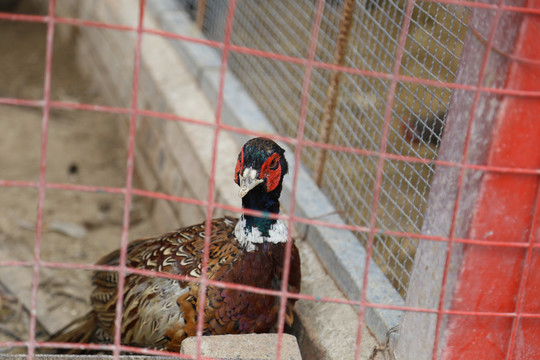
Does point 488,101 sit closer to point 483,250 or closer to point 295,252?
point 483,250

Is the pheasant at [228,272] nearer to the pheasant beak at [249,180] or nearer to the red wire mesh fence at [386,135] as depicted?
the pheasant beak at [249,180]

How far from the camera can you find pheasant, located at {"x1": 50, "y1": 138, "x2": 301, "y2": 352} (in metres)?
3.07

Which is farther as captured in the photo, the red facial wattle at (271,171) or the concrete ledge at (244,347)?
the red facial wattle at (271,171)

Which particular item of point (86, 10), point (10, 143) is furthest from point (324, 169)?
point (86, 10)

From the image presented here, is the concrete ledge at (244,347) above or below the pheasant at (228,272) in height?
below

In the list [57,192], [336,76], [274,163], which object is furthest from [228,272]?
[57,192]

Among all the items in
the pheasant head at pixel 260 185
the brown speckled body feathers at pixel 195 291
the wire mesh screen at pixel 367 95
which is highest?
the wire mesh screen at pixel 367 95

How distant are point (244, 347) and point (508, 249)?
1.09 m

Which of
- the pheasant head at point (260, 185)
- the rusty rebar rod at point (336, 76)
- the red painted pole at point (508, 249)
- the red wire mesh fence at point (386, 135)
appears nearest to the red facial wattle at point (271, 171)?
the pheasant head at point (260, 185)

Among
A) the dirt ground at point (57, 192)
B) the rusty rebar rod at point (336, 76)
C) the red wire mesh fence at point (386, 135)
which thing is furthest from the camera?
the dirt ground at point (57, 192)

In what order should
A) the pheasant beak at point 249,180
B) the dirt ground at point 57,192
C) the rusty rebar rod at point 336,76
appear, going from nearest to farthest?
the pheasant beak at point 249,180 → the rusty rebar rod at point 336,76 → the dirt ground at point 57,192

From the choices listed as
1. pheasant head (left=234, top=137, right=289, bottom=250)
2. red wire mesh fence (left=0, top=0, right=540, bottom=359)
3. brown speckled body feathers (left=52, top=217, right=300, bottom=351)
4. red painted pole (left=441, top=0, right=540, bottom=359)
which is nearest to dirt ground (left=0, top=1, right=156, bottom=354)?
red wire mesh fence (left=0, top=0, right=540, bottom=359)

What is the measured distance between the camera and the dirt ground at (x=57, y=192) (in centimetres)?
433

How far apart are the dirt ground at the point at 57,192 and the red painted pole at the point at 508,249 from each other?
2487 millimetres
